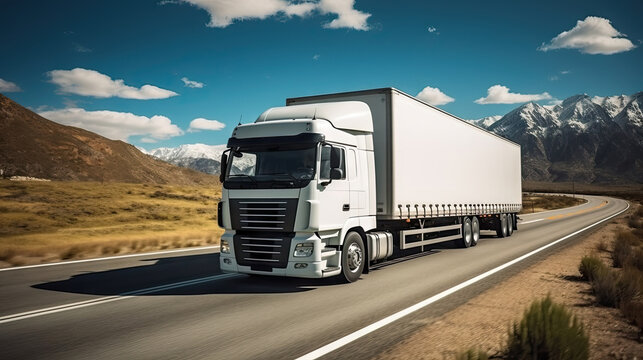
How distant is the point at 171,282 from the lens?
9336 millimetres

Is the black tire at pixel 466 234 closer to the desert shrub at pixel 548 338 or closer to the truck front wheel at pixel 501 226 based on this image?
the truck front wheel at pixel 501 226

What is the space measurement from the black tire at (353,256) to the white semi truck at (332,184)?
0.02 m

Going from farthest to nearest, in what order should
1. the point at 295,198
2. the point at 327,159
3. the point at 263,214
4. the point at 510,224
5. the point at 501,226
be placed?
1. the point at 510,224
2. the point at 501,226
3. the point at 327,159
4. the point at 263,214
5. the point at 295,198

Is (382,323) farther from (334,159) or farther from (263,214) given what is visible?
(334,159)

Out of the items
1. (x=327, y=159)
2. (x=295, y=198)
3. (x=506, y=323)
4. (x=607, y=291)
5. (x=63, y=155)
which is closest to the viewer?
(x=506, y=323)

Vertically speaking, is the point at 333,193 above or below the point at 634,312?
above

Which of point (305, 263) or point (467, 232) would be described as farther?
point (467, 232)

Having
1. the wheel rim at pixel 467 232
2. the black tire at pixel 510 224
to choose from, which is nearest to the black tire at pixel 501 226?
the black tire at pixel 510 224

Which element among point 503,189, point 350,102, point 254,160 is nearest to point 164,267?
point 254,160

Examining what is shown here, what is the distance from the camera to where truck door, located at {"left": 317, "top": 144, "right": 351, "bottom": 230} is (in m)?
8.41

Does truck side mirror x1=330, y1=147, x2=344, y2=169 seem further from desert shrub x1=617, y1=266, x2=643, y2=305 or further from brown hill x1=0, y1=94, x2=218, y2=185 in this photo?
brown hill x1=0, y1=94, x2=218, y2=185

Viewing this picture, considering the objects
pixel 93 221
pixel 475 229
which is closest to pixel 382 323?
pixel 475 229

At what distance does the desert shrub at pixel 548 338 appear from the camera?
4.29 meters

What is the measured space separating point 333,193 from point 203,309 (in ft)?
10.4
